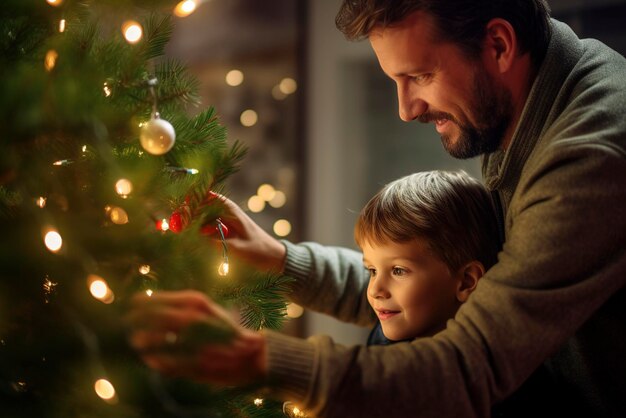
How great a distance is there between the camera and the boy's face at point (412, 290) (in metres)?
1.15

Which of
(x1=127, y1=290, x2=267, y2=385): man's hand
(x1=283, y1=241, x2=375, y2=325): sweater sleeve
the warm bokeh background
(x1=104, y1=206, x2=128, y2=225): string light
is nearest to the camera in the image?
(x1=127, y1=290, x2=267, y2=385): man's hand

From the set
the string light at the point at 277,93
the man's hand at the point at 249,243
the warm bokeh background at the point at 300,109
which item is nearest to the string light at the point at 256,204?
the warm bokeh background at the point at 300,109

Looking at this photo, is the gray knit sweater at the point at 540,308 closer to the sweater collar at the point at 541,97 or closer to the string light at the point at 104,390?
the sweater collar at the point at 541,97

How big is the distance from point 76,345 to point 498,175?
29.6 inches

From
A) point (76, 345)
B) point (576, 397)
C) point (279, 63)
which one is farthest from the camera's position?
point (279, 63)

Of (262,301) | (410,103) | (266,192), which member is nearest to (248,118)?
(266,192)

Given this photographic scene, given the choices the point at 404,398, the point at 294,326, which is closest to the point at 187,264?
the point at 404,398

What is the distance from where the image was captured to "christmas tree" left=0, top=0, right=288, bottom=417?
24.9 inches

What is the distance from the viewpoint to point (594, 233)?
2.72 ft

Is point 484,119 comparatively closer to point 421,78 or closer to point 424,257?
point 421,78

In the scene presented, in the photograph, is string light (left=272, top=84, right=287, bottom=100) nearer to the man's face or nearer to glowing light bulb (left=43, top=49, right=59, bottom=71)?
the man's face

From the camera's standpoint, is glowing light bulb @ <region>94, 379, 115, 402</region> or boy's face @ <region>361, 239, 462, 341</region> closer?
glowing light bulb @ <region>94, 379, 115, 402</region>

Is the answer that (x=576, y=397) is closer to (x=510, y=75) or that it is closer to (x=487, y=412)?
(x=487, y=412)

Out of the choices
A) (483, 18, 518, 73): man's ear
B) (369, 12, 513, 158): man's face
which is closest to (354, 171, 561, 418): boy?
(369, 12, 513, 158): man's face
